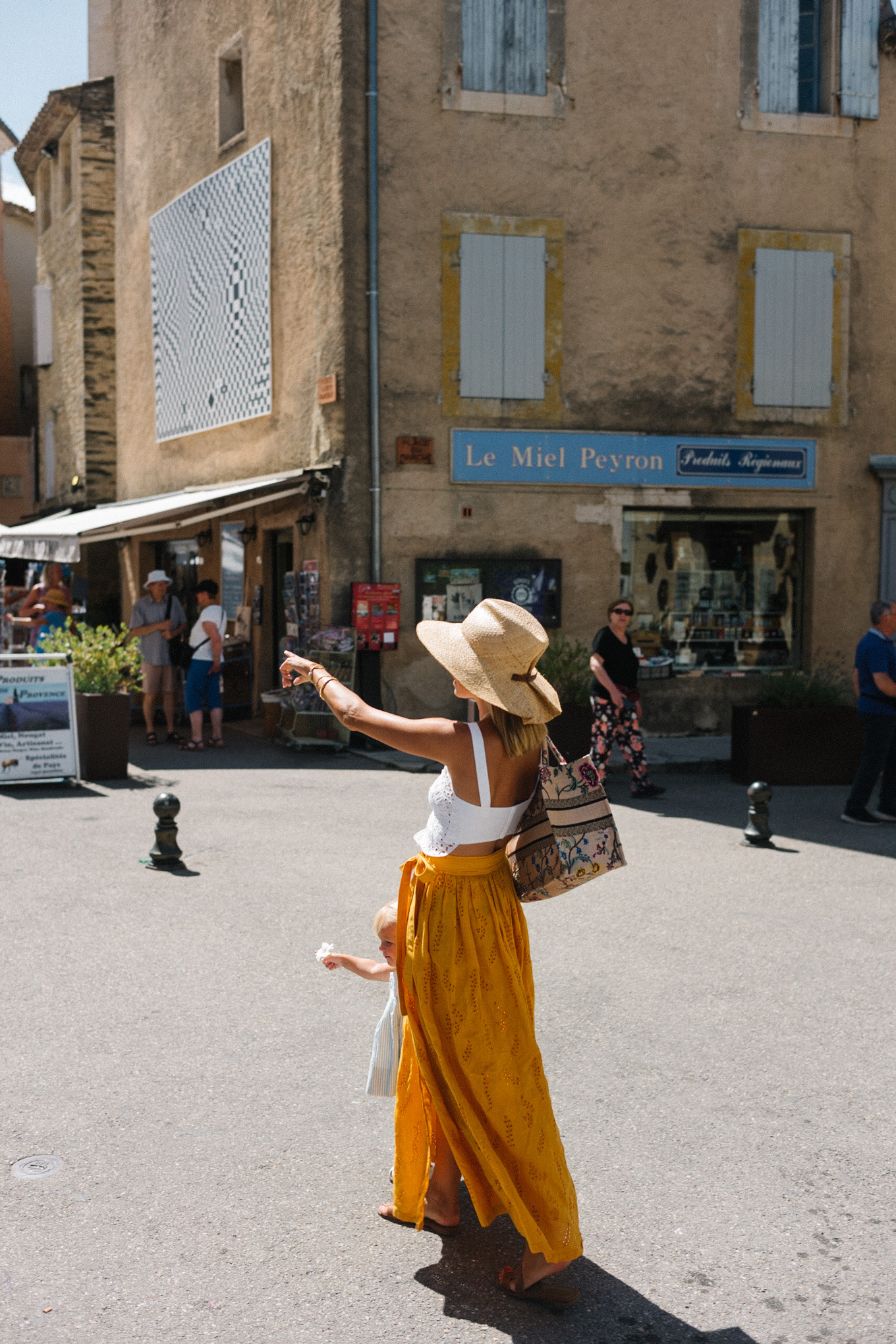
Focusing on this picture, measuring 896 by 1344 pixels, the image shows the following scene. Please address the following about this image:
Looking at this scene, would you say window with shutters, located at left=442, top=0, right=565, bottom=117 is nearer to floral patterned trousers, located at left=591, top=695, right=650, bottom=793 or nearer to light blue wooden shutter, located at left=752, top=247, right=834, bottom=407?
light blue wooden shutter, located at left=752, top=247, right=834, bottom=407

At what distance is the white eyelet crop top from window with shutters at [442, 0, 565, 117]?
12579 millimetres

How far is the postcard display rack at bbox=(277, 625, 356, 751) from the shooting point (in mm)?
13930

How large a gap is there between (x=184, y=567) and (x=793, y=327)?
385 inches

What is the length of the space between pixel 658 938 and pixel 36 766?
643 centimetres

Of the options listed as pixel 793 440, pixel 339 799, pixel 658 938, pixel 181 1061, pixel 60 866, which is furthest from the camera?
pixel 793 440

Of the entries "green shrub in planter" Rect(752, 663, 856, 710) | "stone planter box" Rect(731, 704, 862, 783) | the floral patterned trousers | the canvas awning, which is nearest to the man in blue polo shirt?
the floral patterned trousers

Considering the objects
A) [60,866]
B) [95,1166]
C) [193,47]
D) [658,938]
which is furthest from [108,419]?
[95,1166]

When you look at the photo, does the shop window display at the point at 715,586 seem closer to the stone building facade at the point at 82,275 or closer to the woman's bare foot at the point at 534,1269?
the stone building facade at the point at 82,275

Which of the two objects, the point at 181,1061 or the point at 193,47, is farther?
the point at 193,47

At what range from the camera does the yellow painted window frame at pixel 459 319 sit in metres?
14.5

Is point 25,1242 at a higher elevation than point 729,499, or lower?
lower

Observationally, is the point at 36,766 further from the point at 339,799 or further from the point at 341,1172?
the point at 341,1172

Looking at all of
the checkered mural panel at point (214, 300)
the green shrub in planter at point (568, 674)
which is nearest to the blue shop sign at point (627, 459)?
the green shrub in planter at point (568, 674)

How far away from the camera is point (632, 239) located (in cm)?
1484
